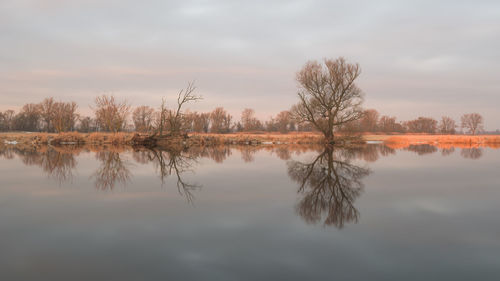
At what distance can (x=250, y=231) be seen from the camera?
414 cm

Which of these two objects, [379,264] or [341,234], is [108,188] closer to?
[341,234]

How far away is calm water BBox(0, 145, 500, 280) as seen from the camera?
9.80ft

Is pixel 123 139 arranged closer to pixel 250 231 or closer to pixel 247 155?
pixel 247 155

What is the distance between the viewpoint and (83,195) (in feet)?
21.7

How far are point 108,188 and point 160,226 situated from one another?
149 inches

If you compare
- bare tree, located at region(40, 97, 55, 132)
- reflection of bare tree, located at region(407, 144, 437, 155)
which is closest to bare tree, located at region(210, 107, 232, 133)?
bare tree, located at region(40, 97, 55, 132)

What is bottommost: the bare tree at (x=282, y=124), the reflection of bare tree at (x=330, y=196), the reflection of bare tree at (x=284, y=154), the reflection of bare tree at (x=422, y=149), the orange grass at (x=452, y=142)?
the reflection of bare tree at (x=330, y=196)

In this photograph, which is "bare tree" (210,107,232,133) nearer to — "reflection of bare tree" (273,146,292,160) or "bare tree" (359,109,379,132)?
"bare tree" (359,109,379,132)

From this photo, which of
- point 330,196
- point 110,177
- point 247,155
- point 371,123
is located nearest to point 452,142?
point 247,155

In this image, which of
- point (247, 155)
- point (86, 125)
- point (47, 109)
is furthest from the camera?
point (86, 125)

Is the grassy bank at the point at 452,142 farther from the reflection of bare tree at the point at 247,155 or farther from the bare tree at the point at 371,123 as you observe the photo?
the bare tree at the point at 371,123

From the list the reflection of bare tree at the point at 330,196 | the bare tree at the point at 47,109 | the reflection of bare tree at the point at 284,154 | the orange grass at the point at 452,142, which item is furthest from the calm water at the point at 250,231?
the bare tree at the point at 47,109

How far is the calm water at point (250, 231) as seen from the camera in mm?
2988

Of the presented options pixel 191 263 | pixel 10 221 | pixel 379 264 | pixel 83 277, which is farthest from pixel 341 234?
pixel 10 221
